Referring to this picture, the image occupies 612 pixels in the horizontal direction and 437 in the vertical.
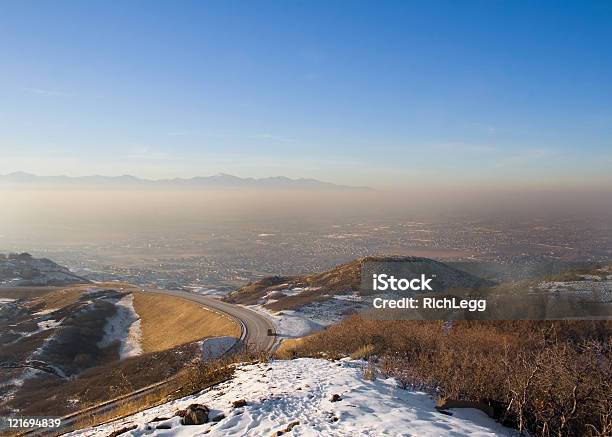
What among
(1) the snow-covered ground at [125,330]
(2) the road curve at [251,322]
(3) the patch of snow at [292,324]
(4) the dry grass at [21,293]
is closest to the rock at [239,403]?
(2) the road curve at [251,322]

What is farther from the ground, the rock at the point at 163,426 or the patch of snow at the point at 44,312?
the rock at the point at 163,426

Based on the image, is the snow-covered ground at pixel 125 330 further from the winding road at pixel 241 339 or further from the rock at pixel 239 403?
the rock at pixel 239 403

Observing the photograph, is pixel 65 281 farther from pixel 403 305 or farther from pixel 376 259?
pixel 403 305

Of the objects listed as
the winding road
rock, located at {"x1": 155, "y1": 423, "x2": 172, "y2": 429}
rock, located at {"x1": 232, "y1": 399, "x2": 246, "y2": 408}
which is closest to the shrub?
rock, located at {"x1": 232, "y1": 399, "x2": 246, "y2": 408}

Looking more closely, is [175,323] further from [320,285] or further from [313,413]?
[313,413]

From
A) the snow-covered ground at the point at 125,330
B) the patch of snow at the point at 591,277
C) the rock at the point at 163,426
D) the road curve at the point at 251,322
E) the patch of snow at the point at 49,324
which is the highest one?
the rock at the point at 163,426

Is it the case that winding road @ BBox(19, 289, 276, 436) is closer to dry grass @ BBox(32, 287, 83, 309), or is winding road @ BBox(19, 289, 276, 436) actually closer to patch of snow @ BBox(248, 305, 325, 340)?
patch of snow @ BBox(248, 305, 325, 340)

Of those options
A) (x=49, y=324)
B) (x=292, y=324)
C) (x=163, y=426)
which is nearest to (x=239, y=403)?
(x=163, y=426)
